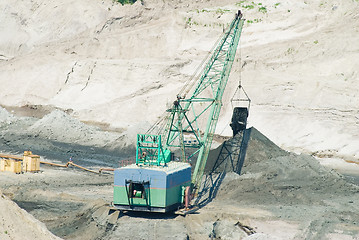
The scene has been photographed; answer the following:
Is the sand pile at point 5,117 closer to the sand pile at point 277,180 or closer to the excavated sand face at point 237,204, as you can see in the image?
the excavated sand face at point 237,204

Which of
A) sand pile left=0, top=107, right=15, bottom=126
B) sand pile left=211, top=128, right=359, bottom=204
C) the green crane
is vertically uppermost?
the green crane

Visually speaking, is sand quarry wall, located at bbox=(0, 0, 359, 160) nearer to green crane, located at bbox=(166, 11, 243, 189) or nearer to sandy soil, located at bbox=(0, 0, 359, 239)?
sandy soil, located at bbox=(0, 0, 359, 239)

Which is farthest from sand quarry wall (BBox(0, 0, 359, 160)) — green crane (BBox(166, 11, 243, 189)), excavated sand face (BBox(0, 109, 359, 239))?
excavated sand face (BBox(0, 109, 359, 239))

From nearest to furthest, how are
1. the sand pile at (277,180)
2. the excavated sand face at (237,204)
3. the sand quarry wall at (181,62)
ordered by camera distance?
1. the excavated sand face at (237,204)
2. the sand pile at (277,180)
3. the sand quarry wall at (181,62)

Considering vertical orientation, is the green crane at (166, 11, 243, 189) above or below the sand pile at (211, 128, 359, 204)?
above

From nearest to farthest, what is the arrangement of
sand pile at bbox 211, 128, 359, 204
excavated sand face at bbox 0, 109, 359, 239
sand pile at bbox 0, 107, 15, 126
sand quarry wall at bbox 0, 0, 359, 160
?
excavated sand face at bbox 0, 109, 359, 239
sand pile at bbox 211, 128, 359, 204
sand quarry wall at bbox 0, 0, 359, 160
sand pile at bbox 0, 107, 15, 126

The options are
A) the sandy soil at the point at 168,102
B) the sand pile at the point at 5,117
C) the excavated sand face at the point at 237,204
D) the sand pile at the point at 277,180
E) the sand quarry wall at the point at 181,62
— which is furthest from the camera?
the sand pile at the point at 5,117

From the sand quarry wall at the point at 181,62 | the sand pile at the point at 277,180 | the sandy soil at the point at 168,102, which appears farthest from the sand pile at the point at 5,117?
the sand pile at the point at 277,180

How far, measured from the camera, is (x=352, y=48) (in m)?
60.8

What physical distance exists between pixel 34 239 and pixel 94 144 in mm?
36302

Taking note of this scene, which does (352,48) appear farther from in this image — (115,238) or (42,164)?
(115,238)

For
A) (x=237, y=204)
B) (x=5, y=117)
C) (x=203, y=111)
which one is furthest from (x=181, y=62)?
(x=237, y=204)

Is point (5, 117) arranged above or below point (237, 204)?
below

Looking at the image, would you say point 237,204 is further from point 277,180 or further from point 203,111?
point 203,111
